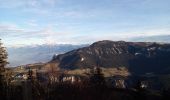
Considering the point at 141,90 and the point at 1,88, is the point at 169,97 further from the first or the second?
the point at 1,88

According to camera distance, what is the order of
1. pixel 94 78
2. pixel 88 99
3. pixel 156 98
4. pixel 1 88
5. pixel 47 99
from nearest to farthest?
pixel 88 99
pixel 1 88
pixel 47 99
pixel 94 78
pixel 156 98

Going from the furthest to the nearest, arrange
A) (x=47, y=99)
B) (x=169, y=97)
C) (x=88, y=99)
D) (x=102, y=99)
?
(x=169, y=97), (x=47, y=99), (x=102, y=99), (x=88, y=99)

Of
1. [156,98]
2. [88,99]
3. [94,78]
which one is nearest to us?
[88,99]

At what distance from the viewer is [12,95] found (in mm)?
51719

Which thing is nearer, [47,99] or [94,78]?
[47,99]

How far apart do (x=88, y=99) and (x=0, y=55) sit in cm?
2009

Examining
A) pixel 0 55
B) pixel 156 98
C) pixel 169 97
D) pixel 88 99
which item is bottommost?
pixel 156 98

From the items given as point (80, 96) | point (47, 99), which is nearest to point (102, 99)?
Result: point (80, 96)

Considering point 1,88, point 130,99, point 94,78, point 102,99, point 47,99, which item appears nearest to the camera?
point 102,99

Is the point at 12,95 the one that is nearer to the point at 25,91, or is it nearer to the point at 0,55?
the point at 0,55

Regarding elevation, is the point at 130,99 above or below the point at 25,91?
below

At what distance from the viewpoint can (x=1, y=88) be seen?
166 feet

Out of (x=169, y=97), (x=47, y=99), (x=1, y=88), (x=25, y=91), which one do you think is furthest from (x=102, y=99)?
(x=25, y=91)

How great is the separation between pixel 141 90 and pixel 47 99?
A: 20.2 metres
